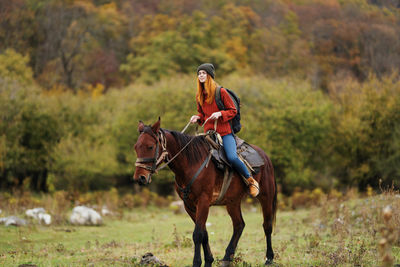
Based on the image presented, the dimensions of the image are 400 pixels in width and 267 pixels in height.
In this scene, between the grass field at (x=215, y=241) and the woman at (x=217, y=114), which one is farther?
the grass field at (x=215, y=241)

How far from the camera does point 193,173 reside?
7176 mm

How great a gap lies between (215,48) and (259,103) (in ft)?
69.1

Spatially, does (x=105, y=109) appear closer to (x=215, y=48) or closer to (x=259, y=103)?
(x=259, y=103)

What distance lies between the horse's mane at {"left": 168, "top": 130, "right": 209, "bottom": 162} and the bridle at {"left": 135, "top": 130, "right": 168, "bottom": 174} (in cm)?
35

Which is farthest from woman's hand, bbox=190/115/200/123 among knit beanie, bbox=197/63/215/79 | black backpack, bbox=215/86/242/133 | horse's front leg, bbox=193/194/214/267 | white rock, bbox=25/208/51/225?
white rock, bbox=25/208/51/225

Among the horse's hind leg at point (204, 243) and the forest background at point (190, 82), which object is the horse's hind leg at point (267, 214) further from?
the forest background at point (190, 82)

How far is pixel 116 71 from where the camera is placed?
2217 inches

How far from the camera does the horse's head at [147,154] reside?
6473 millimetres

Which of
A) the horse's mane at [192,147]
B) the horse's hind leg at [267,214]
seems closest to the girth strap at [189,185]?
the horse's mane at [192,147]

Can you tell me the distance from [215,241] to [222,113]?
588 centimetres

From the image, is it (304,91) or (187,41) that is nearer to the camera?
(304,91)

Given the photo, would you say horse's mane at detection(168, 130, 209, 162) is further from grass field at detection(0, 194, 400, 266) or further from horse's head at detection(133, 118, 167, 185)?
grass field at detection(0, 194, 400, 266)

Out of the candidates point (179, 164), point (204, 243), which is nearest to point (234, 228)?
point (204, 243)

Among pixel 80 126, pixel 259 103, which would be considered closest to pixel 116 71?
pixel 80 126
